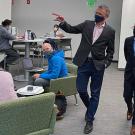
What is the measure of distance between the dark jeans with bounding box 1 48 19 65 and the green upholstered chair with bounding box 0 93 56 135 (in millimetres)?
4521

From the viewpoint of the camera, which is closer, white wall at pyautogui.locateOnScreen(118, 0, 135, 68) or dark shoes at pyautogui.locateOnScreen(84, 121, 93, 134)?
dark shoes at pyautogui.locateOnScreen(84, 121, 93, 134)

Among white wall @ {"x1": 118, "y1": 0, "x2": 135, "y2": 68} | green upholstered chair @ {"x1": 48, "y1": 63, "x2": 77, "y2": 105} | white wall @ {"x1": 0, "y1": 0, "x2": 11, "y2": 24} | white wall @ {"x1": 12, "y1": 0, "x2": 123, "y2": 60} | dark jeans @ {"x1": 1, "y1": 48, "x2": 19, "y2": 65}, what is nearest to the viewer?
green upholstered chair @ {"x1": 48, "y1": 63, "x2": 77, "y2": 105}

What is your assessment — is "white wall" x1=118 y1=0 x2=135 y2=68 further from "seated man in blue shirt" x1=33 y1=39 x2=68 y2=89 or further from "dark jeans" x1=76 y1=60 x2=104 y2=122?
"dark jeans" x1=76 y1=60 x2=104 y2=122

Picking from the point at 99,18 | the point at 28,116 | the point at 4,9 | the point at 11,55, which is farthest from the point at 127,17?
the point at 28,116

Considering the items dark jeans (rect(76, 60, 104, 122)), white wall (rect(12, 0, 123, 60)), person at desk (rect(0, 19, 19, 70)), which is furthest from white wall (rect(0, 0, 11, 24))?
dark jeans (rect(76, 60, 104, 122))

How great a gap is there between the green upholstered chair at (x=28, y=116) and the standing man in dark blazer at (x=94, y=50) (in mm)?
1098

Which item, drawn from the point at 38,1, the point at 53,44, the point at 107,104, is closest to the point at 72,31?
the point at 53,44

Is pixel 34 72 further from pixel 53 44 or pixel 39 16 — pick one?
pixel 39 16

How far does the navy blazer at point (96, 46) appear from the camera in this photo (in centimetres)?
415

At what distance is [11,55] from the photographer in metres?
7.62

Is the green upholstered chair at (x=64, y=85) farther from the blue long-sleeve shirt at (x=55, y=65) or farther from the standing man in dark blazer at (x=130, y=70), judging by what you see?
the standing man in dark blazer at (x=130, y=70)

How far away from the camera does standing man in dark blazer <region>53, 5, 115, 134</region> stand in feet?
13.6

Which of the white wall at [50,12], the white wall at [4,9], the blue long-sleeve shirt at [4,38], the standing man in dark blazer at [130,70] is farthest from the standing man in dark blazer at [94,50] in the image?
the white wall at [50,12]

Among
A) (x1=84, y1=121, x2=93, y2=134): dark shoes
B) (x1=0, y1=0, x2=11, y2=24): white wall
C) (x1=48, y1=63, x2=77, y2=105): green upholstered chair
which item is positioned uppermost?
(x1=0, y1=0, x2=11, y2=24): white wall
